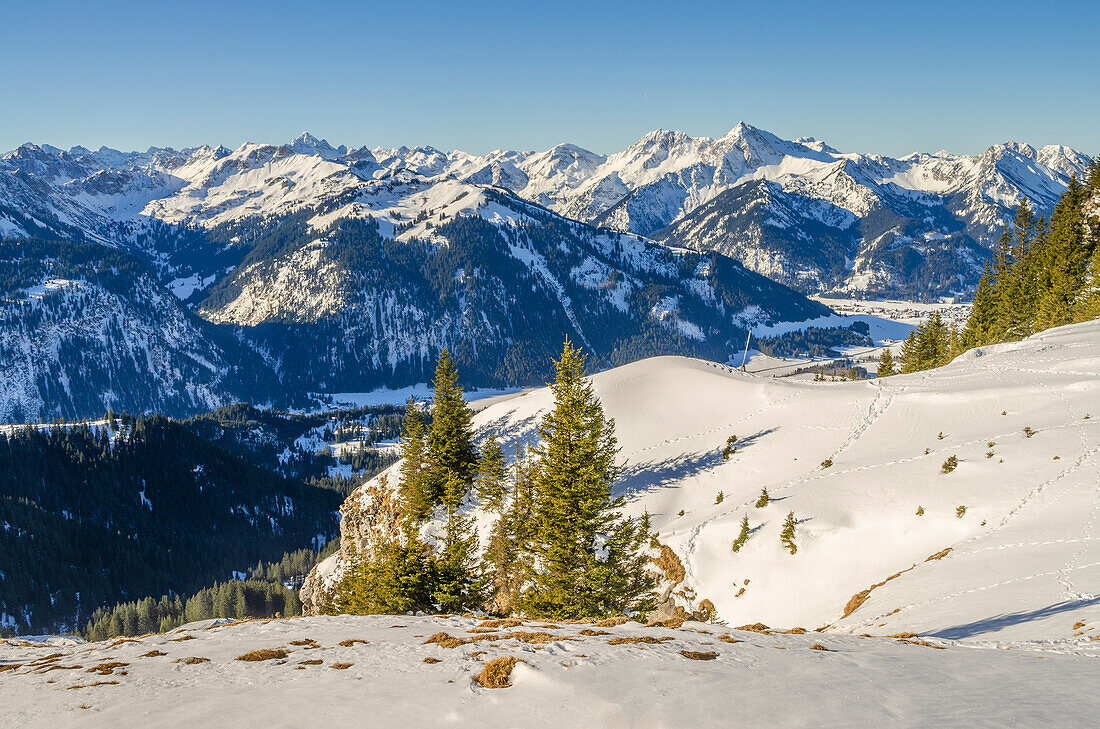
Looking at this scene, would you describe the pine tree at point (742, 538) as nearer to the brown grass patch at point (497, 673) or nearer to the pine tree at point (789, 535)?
the pine tree at point (789, 535)

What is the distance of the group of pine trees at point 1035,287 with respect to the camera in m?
80.6

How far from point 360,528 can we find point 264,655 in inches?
1869

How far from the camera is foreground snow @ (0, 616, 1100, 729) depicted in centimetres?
1241

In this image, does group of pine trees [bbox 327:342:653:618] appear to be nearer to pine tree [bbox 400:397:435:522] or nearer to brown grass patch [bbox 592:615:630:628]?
brown grass patch [bbox 592:615:630:628]

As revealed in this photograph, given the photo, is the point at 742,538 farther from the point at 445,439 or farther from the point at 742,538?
the point at 445,439

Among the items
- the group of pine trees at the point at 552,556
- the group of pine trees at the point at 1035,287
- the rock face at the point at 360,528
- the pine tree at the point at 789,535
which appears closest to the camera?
the group of pine trees at the point at 552,556

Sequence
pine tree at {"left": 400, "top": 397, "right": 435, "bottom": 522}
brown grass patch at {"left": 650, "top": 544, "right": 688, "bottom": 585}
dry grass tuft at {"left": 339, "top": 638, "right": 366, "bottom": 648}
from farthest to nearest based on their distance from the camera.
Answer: pine tree at {"left": 400, "top": 397, "right": 435, "bottom": 522} → brown grass patch at {"left": 650, "top": 544, "right": 688, "bottom": 585} → dry grass tuft at {"left": 339, "top": 638, "right": 366, "bottom": 648}

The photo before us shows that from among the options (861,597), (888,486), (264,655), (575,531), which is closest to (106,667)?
(264,655)

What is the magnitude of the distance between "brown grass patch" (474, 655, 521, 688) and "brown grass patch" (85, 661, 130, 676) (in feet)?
41.5

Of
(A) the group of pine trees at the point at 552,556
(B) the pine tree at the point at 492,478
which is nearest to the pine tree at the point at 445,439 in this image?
(B) the pine tree at the point at 492,478

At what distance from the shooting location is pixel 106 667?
61.3 feet

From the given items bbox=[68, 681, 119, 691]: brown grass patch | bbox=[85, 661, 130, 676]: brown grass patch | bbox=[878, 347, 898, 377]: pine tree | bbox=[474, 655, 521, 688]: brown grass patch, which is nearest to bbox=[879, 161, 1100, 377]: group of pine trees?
bbox=[878, 347, 898, 377]: pine tree

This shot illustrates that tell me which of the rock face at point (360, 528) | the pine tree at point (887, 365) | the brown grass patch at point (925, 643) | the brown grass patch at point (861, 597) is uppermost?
the pine tree at point (887, 365)

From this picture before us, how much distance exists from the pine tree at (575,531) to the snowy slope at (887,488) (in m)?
7.04
